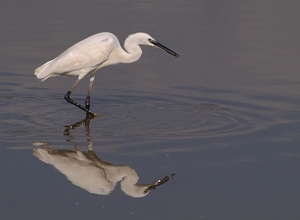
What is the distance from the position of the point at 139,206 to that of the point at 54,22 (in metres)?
10.5

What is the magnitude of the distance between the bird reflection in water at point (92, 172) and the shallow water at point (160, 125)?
0.01 m

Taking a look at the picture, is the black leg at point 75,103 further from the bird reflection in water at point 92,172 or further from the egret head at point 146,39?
the bird reflection in water at point 92,172

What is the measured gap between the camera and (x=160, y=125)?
368 inches

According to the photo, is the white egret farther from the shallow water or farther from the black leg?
the shallow water

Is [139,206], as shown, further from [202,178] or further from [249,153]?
[249,153]

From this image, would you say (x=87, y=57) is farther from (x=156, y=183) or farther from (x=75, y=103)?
(x=156, y=183)

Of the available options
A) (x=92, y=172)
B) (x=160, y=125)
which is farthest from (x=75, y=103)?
(x=92, y=172)

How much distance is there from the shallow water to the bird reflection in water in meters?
0.01

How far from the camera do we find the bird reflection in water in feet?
22.7

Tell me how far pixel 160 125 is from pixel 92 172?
2.10 m

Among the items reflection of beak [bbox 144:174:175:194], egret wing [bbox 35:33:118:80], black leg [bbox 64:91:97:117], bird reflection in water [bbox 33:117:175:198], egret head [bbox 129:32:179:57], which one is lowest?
reflection of beak [bbox 144:174:175:194]

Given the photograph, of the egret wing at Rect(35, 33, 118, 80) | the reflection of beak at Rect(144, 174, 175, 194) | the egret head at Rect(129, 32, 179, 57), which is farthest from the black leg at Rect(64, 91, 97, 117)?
the reflection of beak at Rect(144, 174, 175, 194)

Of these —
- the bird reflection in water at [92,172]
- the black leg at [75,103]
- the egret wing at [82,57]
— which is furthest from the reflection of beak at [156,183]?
the egret wing at [82,57]

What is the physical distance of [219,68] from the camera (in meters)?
12.7
